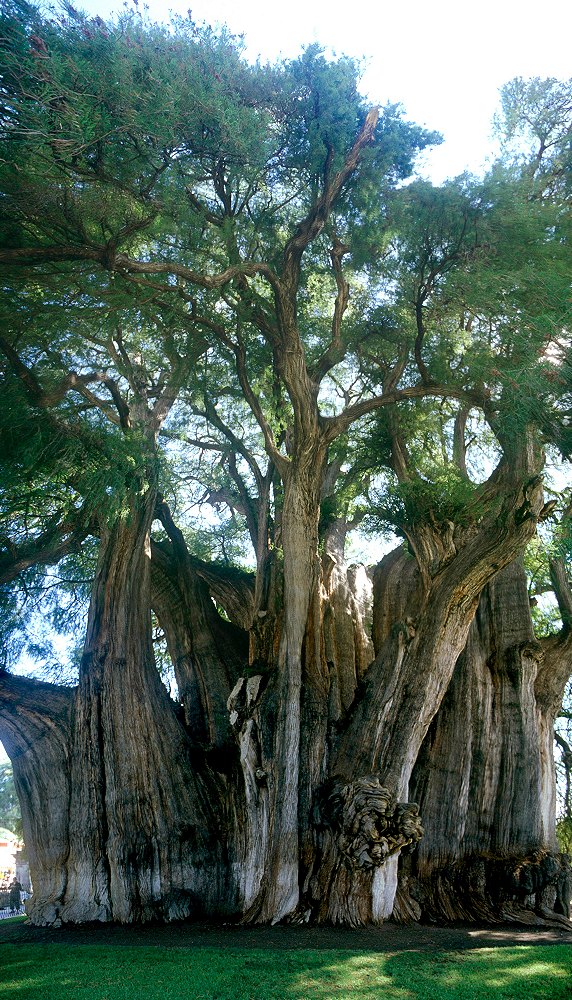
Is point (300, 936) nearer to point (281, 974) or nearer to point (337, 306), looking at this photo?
point (281, 974)

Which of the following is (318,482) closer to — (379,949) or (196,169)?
(196,169)

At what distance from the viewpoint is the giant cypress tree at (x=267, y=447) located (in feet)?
24.3

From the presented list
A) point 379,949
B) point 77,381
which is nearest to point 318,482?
point 77,381

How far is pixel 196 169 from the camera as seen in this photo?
8.16 m

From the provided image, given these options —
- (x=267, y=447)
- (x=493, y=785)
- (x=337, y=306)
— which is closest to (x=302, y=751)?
(x=493, y=785)

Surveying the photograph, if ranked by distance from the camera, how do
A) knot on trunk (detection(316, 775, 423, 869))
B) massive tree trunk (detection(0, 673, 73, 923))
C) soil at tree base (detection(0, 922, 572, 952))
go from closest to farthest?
soil at tree base (detection(0, 922, 572, 952)) < knot on trunk (detection(316, 775, 423, 869)) < massive tree trunk (detection(0, 673, 73, 923))

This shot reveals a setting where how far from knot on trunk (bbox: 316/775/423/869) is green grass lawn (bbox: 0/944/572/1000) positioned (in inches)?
45.6

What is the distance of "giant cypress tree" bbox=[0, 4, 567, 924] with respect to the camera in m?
7.42

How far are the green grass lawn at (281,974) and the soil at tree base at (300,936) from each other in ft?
1.03

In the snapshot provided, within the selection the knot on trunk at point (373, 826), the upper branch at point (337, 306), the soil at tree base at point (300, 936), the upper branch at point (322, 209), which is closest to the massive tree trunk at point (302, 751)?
the knot on trunk at point (373, 826)

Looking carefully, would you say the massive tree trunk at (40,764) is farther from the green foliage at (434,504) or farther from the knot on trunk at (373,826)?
the green foliage at (434,504)

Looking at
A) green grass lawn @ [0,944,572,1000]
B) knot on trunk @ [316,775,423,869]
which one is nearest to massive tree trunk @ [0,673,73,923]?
green grass lawn @ [0,944,572,1000]

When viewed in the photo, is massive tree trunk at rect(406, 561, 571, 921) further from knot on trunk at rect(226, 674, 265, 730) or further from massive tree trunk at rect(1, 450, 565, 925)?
knot on trunk at rect(226, 674, 265, 730)

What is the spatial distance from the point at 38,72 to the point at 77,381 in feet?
14.4
